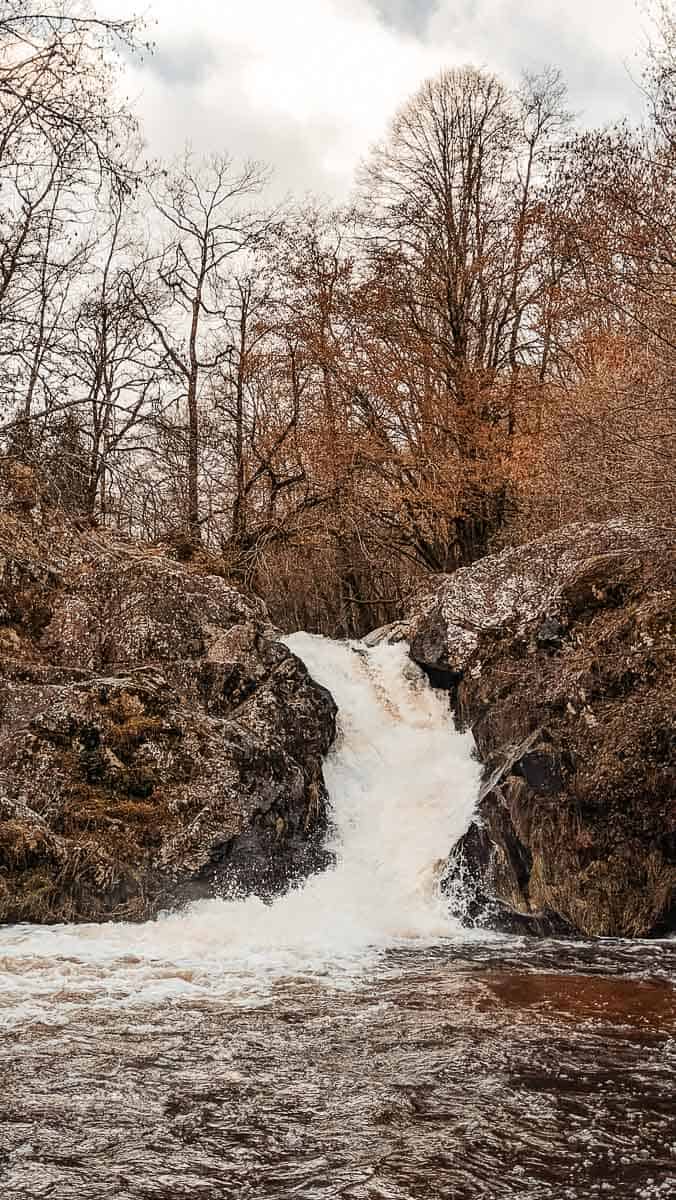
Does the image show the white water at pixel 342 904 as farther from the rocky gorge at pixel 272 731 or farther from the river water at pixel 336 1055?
the rocky gorge at pixel 272 731

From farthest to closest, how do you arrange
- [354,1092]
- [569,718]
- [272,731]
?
[272,731] < [569,718] < [354,1092]

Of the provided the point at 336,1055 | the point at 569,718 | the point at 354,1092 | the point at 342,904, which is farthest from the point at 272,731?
the point at 354,1092

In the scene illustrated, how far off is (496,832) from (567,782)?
0.85m

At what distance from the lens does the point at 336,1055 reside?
234 inches

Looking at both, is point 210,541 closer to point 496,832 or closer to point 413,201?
point 413,201

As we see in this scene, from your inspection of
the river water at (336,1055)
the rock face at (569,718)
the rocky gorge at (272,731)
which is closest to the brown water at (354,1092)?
the river water at (336,1055)

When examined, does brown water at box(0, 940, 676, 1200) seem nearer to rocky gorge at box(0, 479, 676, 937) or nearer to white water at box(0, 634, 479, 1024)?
white water at box(0, 634, 479, 1024)

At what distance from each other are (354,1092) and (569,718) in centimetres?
609

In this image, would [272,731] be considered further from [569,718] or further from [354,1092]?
[354,1092]

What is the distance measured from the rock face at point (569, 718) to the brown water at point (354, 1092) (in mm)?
1978

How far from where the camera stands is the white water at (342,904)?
757 centimetres

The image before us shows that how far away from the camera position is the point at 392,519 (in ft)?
65.9

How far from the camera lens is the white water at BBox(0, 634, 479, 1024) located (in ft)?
24.8

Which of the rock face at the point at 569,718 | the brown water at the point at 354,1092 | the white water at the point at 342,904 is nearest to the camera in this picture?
the brown water at the point at 354,1092
